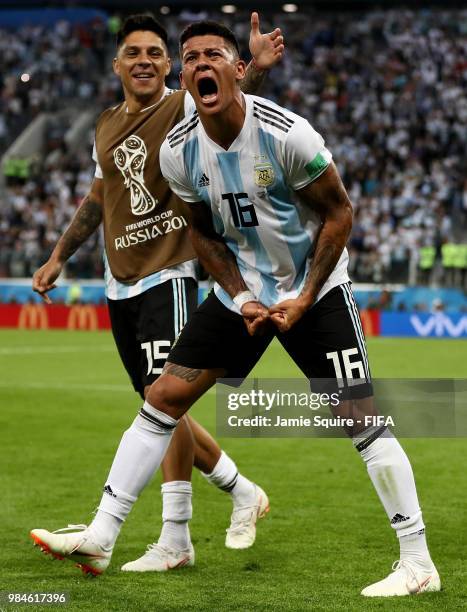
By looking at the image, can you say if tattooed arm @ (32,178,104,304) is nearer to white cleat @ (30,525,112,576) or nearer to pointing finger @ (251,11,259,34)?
pointing finger @ (251,11,259,34)

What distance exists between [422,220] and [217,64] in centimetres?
2538

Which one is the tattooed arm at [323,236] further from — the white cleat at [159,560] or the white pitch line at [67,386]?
the white pitch line at [67,386]

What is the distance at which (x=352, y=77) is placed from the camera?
36656 millimetres

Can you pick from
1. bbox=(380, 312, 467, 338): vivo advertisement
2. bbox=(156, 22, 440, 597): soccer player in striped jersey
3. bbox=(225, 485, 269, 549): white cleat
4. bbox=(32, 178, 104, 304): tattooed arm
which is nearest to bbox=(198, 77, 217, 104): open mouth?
bbox=(156, 22, 440, 597): soccer player in striped jersey

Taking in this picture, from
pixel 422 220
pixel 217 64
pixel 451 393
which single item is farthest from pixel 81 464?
pixel 422 220

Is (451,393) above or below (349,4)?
below

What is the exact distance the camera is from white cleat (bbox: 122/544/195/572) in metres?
5.66

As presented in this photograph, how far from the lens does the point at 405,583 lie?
199 inches

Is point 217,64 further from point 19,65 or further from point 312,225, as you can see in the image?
point 19,65

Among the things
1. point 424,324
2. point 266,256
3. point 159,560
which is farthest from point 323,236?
point 424,324

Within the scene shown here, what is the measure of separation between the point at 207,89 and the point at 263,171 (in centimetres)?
42

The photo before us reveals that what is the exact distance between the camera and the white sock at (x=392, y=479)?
5109 mm

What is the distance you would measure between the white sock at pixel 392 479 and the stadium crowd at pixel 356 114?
2077cm

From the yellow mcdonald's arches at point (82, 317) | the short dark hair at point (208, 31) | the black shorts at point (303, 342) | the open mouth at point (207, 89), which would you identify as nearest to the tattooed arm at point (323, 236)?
the black shorts at point (303, 342)
